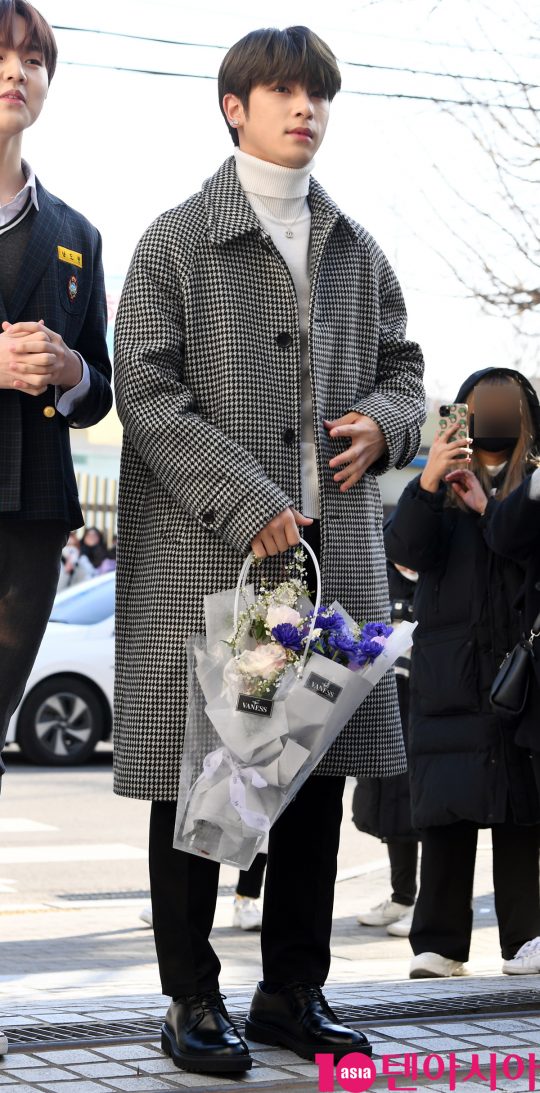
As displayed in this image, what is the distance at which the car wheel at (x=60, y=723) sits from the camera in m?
12.1

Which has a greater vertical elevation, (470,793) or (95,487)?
(95,487)

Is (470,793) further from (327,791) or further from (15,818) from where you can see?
(15,818)

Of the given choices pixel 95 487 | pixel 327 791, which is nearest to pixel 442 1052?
pixel 327 791

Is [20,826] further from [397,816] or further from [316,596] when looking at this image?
[316,596]

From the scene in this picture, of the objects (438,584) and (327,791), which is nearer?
(327,791)

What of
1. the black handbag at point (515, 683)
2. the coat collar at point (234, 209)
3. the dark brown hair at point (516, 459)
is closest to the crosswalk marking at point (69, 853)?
the dark brown hair at point (516, 459)

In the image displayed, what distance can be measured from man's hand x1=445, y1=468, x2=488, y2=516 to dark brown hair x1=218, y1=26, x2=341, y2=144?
1715 millimetres

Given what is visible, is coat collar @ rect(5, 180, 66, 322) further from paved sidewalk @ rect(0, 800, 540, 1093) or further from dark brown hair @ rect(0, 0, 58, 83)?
paved sidewalk @ rect(0, 800, 540, 1093)

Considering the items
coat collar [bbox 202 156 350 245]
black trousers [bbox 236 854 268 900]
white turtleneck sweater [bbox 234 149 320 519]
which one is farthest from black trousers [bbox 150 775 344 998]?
black trousers [bbox 236 854 268 900]

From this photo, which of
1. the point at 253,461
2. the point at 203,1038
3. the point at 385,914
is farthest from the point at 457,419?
the point at 385,914

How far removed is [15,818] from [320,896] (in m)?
6.37

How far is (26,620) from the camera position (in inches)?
131

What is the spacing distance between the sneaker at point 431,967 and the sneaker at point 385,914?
2.05m

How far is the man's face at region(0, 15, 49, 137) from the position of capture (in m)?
3.29
